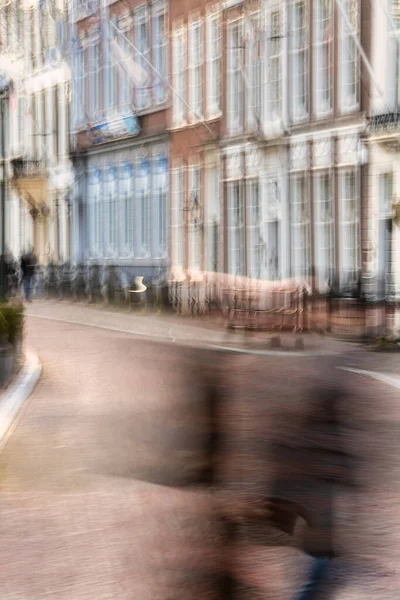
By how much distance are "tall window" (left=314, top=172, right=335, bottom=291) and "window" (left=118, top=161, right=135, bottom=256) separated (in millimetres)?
14863

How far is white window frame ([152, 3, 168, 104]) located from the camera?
4415cm

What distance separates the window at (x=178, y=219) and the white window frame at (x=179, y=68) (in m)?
1.47

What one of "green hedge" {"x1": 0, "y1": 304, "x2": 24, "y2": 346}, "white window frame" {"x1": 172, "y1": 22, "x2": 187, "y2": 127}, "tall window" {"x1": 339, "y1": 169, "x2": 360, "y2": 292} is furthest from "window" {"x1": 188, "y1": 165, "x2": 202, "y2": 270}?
"green hedge" {"x1": 0, "y1": 304, "x2": 24, "y2": 346}

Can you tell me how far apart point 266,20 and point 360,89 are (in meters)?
5.06

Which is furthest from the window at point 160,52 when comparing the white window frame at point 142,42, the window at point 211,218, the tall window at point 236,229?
the tall window at point 236,229

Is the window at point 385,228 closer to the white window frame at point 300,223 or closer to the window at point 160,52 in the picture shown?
the white window frame at point 300,223

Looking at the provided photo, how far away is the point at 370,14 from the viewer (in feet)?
101

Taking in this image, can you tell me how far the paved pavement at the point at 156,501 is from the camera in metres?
5.26

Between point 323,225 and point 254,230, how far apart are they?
453 centimetres

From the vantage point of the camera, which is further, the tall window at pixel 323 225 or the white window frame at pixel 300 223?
the white window frame at pixel 300 223

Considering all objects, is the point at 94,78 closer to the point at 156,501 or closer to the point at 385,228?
the point at 385,228

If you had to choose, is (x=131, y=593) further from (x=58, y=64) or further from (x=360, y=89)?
(x=58, y=64)

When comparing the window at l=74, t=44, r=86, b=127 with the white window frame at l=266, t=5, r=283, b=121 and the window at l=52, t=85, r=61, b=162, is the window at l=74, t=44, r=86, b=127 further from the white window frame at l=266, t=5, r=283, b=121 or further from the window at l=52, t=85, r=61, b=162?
the white window frame at l=266, t=5, r=283, b=121

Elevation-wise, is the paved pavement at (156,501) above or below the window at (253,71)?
below
